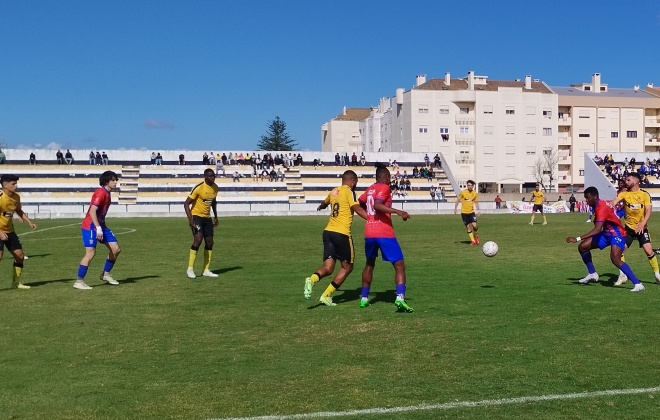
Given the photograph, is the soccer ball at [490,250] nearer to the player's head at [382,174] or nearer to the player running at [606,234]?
the player running at [606,234]

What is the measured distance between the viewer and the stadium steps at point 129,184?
6475 centimetres

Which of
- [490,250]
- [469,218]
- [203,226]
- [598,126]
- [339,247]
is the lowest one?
[490,250]

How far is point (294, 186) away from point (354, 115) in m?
72.5

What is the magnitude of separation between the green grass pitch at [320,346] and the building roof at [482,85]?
8953cm

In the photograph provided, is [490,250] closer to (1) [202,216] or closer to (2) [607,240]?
(2) [607,240]

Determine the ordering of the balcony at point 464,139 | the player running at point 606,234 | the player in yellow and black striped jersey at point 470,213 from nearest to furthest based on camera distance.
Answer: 1. the player running at point 606,234
2. the player in yellow and black striped jersey at point 470,213
3. the balcony at point 464,139

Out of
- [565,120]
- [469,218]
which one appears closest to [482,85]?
[565,120]

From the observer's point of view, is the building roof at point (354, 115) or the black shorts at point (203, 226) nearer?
the black shorts at point (203, 226)

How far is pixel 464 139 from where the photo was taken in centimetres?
10262

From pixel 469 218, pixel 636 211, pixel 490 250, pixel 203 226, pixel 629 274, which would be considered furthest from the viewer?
pixel 469 218

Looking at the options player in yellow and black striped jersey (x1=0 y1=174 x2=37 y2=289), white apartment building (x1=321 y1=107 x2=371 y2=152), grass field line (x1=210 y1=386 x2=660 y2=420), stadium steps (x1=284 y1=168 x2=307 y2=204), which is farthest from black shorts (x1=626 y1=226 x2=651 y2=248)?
white apartment building (x1=321 y1=107 x2=371 y2=152)

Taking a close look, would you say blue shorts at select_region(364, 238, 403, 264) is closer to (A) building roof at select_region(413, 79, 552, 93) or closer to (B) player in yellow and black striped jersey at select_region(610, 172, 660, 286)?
(B) player in yellow and black striped jersey at select_region(610, 172, 660, 286)

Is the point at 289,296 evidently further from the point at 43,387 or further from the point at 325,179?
the point at 325,179

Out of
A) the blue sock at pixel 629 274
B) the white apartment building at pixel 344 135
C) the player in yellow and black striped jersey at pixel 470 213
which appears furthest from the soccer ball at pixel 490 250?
the white apartment building at pixel 344 135
